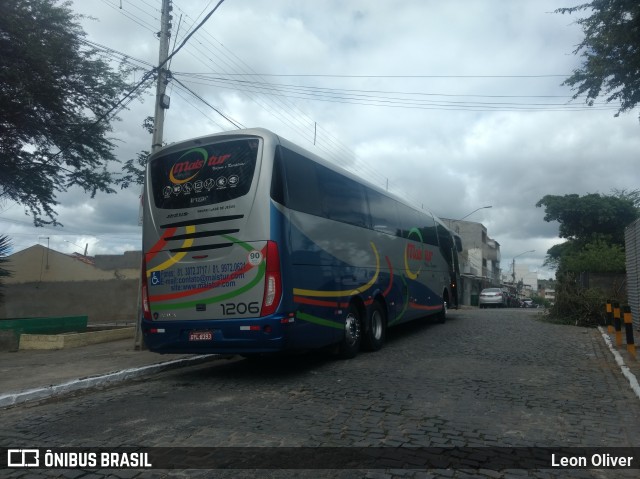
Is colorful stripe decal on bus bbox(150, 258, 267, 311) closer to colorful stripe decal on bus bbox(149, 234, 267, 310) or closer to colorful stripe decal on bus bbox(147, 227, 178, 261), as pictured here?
colorful stripe decal on bus bbox(149, 234, 267, 310)

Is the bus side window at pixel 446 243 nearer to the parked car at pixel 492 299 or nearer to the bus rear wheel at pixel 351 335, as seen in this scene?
the bus rear wheel at pixel 351 335

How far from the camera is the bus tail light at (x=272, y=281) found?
6.96 metres

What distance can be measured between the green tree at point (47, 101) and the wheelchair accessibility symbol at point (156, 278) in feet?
23.4

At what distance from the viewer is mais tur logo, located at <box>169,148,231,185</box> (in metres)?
7.61

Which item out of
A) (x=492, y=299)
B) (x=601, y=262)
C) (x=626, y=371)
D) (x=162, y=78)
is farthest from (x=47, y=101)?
(x=492, y=299)

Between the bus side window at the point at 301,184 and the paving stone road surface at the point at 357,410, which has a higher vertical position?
the bus side window at the point at 301,184

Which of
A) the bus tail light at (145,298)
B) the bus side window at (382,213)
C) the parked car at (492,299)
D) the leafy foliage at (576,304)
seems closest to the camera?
the bus tail light at (145,298)

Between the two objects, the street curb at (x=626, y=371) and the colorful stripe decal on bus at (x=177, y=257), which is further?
the colorful stripe decal on bus at (x=177, y=257)

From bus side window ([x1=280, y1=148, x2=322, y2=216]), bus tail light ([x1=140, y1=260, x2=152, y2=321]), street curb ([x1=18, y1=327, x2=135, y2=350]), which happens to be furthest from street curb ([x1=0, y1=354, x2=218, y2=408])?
street curb ([x1=18, y1=327, x2=135, y2=350])

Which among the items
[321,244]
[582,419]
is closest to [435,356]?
[321,244]

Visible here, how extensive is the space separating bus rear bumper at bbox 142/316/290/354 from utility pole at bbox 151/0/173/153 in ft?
15.0

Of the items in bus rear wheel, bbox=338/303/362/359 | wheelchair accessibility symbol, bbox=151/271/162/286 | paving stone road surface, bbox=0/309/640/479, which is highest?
wheelchair accessibility symbol, bbox=151/271/162/286

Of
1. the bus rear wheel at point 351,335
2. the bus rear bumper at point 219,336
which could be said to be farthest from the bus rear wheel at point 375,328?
the bus rear bumper at point 219,336

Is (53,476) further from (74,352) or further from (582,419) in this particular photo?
(74,352)
